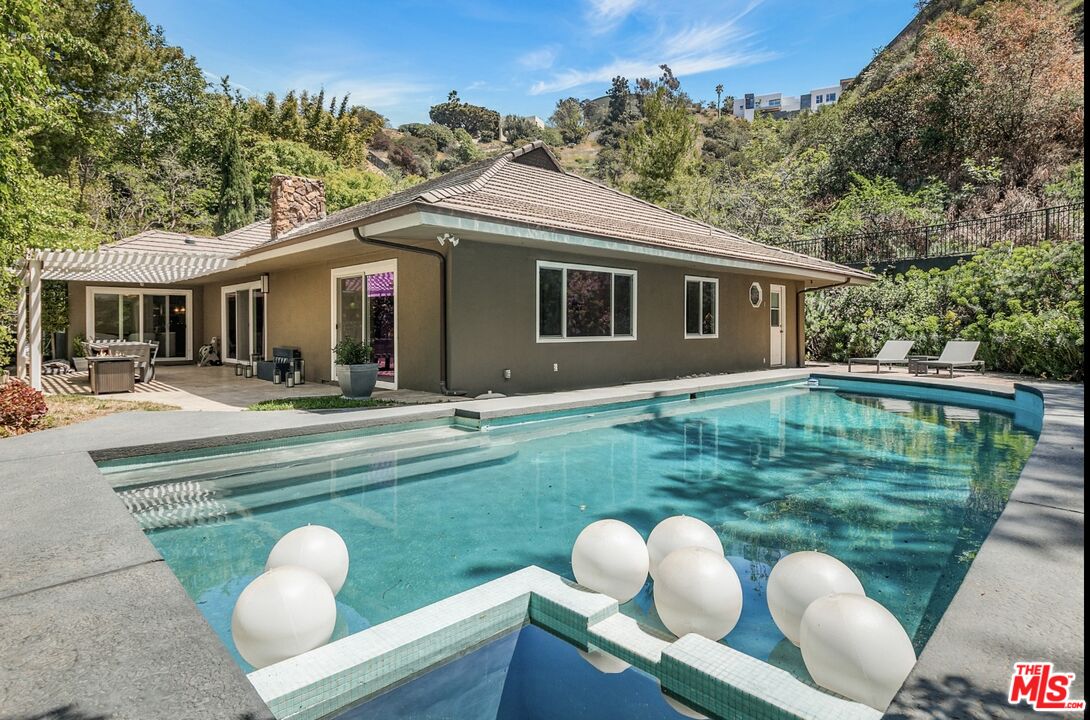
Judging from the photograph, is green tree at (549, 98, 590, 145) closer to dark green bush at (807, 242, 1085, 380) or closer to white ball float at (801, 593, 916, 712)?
dark green bush at (807, 242, 1085, 380)

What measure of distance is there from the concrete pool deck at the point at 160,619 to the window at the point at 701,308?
9465mm

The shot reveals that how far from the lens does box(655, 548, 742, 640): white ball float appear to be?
8.17ft

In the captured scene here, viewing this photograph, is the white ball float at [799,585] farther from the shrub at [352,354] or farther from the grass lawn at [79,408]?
the shrub at [352,354]

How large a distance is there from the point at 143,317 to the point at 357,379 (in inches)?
495

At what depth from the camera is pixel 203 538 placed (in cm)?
405

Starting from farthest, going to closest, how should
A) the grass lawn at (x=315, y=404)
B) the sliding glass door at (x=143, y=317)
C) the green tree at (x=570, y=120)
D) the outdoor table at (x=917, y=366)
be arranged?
the green tree at (x=570, y=120)
the sliding glass door at (x=143, y=317)
the outdoor table at (x=917, y=366)
the grass lawn at (x=315, y=404)

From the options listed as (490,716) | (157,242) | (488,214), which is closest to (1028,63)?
(488,214)

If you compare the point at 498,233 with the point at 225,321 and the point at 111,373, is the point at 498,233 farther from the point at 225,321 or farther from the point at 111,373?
the point at 225,321

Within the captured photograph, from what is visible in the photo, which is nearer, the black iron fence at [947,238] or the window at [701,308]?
the window at [701,308]

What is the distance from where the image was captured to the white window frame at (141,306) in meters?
16.7

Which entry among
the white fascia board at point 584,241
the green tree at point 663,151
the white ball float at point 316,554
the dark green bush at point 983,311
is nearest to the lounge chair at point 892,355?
the dark green bush at point 983,311

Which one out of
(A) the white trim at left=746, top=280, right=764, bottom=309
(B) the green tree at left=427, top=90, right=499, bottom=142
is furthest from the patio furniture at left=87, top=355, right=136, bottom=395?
(B) the green tree at left=427, top=90, right=499, bottom=142

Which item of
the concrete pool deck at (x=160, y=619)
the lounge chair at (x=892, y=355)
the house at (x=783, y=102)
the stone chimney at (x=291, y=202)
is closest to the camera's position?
the concrete pool deck at (x=160, y=619)

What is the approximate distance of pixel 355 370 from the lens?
9141 millimetres
